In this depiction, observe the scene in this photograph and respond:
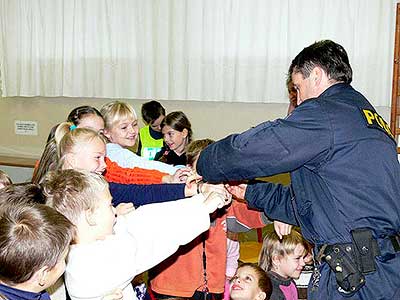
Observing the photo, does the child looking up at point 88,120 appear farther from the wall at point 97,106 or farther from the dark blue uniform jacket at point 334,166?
the wall at point 97,106

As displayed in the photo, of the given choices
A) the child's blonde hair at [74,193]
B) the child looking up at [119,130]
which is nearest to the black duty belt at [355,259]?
the child's blonde hair at [74,193]

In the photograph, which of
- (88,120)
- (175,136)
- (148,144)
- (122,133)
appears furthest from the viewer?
(148,144)

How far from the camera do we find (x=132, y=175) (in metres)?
3.53

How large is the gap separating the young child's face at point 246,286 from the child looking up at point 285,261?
24 cm

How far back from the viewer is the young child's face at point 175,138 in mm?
5398

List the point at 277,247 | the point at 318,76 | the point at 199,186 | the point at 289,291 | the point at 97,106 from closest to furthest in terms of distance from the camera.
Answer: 1. the point at 318,76
2. the point at 199,186
3. the point at 289,291
4. the point at 277,247
5. the point at 97,106

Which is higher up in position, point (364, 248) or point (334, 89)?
point (334, 89)

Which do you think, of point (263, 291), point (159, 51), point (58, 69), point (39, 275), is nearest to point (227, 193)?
point (263, 291)

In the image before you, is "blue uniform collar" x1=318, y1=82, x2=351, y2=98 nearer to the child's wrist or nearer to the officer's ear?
the officer's ear

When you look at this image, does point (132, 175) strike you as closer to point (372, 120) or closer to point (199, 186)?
point (199, 186)

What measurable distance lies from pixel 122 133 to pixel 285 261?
4.56 ft

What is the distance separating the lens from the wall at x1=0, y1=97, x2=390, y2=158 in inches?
251

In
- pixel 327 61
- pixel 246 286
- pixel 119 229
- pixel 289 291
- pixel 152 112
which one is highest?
pixel 327 61

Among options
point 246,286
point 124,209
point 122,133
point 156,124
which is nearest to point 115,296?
point 124,209
